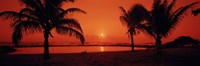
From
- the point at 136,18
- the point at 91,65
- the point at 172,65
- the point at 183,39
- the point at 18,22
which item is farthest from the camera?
the point at 183,39

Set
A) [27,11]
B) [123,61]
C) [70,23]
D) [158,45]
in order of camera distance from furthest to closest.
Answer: [158,45] < [70,23] < [27,11] < [123,61]

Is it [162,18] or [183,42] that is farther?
[183,42]

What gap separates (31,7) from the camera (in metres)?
13.3

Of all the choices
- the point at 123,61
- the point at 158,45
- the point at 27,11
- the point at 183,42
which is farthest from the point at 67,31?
the point at 183,42

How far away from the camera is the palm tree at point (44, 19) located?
12.5 m

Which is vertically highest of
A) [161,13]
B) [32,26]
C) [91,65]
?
[161,13]

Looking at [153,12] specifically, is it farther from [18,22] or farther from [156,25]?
[18,22]

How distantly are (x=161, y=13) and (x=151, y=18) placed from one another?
866 mm

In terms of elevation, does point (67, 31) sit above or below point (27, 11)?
below

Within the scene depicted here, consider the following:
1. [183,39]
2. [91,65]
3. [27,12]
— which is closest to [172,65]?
[91,65]

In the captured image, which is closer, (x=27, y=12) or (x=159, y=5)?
(x=27, y=12)

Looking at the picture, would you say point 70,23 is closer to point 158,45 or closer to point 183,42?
point 158,45

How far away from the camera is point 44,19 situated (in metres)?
13.5

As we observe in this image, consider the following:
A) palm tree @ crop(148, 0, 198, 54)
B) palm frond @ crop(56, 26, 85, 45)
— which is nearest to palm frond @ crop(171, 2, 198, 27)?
palm tree @ crop(148, 0, 198, 54)
